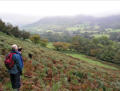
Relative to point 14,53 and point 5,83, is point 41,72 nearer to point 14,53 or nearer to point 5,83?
point 5,83

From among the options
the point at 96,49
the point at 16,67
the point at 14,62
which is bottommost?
the point at 96,49

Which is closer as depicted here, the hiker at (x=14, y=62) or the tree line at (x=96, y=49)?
the hiker at (x=14, y=62)

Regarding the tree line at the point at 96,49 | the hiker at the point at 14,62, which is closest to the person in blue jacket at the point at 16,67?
the hiker at the point at 14,62

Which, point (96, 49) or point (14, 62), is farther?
point (96, 49)

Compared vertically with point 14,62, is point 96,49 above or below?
below

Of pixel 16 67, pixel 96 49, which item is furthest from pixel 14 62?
pixel 96 49

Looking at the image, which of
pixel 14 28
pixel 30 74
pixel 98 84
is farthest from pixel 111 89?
pixel 14 28

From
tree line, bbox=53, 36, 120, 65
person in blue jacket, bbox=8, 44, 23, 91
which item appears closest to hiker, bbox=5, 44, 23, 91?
person in blue jacket, bbox=8, 44, 23, 91

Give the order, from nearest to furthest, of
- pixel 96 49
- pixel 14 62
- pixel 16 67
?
pixel 14 62 → pixel 16 67 → pixel 96 49

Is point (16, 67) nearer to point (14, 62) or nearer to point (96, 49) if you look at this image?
point (14, 62)

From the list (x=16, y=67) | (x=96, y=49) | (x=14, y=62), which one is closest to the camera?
(x=14, y=62)

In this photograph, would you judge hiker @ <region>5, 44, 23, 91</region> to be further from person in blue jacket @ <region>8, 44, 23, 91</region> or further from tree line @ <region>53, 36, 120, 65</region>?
tree line @ <region>53, 36, 120, 65</region>

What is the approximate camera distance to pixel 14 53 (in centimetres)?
457

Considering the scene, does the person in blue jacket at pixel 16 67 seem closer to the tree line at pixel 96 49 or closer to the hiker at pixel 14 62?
the hiker at pixel 14 62
